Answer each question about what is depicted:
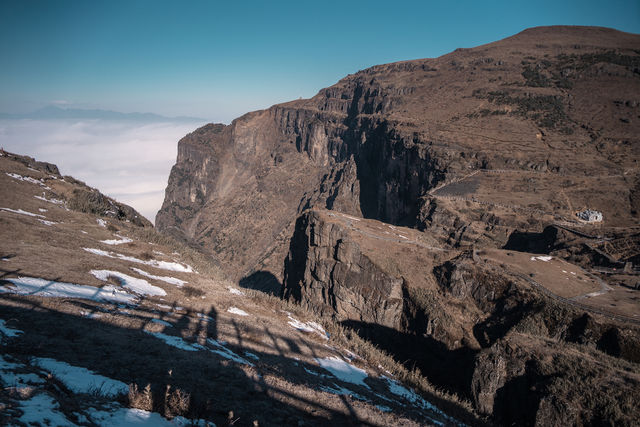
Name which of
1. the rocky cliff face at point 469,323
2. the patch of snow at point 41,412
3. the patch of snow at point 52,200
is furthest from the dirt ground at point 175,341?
the rocky cliff face at point 469,323

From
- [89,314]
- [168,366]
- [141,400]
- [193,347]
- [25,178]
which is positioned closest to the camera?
[141,400]

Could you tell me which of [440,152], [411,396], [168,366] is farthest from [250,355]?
[440,152]

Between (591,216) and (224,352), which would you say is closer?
(224,352)

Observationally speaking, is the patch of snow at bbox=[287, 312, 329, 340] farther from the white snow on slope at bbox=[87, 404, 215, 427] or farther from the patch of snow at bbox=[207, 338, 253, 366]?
the white snow on slope at bbox=[87, 404, 215, 427]

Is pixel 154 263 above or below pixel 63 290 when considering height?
below

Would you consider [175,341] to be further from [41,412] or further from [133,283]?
[133,283]

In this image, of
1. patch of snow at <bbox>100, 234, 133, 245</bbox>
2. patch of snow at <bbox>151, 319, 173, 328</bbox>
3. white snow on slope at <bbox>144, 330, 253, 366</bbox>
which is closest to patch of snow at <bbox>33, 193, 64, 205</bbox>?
patch of snow at <bbox>100, 234, 133, 245</bbox>
